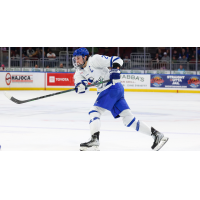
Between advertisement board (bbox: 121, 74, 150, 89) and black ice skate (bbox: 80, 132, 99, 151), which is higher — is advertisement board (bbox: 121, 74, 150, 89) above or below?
above

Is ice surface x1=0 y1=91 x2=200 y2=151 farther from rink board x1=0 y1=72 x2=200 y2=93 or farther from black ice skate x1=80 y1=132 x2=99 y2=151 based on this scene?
rink board x1=0 y1=72 x2=200 y2=93

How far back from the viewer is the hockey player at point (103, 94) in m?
3.74

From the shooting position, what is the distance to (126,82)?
13781 mm

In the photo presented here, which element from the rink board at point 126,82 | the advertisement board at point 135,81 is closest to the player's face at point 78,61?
the rink board at point 126,82

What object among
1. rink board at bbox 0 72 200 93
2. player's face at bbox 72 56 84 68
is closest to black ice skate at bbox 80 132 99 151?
player's face at bbox 72 56 84 68

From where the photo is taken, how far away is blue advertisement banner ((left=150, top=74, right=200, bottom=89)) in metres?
13.1

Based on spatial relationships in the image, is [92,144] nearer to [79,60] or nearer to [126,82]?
[79,60]

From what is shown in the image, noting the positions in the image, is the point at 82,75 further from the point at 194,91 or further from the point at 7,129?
the point at 194,91

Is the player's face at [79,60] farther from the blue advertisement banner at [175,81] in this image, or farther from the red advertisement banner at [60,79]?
the red advertisement banner at [60,79]

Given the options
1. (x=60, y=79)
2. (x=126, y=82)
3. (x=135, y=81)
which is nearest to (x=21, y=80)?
(x=60, y=79)

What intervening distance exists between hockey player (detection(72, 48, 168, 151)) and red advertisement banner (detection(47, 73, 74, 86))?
10.2 metres

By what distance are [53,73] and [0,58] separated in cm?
229

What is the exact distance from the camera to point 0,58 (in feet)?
48.1

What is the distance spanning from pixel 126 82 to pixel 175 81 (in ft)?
5.86
